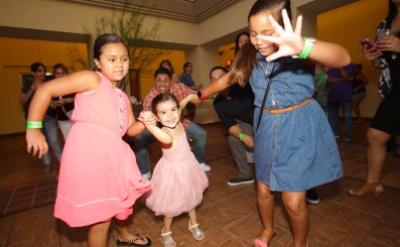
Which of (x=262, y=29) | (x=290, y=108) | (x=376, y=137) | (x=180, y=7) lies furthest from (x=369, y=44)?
(x=180, y=7)

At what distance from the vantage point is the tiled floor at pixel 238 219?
208 cm

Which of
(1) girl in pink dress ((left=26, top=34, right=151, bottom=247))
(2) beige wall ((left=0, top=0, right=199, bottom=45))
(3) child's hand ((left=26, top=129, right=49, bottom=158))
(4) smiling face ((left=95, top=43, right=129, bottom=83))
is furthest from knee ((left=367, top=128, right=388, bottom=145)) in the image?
(2) beige wall ((left=0, top=0, right=199, bottom=45))

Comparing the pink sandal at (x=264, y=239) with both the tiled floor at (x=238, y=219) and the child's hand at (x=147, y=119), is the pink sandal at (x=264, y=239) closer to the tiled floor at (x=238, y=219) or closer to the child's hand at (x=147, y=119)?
the tiled floor at (x=238, y=219)

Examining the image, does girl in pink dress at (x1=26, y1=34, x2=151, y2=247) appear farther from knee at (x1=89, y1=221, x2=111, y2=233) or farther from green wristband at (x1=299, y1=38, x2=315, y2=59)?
green wristband at (x1=299, y1=38, x2=315, y2=59)

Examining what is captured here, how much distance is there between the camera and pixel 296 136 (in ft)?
4.95

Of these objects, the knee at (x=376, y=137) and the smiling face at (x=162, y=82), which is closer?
the knee at (x=376, y=137)

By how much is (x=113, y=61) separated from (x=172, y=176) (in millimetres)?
1035

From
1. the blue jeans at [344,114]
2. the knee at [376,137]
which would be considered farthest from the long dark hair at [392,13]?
the blue jeans at [344,114]

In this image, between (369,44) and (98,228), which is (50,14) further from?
(369,44)

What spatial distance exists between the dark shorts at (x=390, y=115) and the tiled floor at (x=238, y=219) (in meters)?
0.81

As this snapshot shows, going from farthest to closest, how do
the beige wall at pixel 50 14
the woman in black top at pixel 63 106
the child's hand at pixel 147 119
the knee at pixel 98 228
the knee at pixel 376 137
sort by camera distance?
1. the beige wall at pixel 50 14
2. the woman in black top at pixel 63 106
3. the knee at pixel 376 137
4. the child's hand at pixel 147 119
5. the knee at pixel 98 228

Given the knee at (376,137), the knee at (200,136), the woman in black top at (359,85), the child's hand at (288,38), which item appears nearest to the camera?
the child's hand at (288,38)

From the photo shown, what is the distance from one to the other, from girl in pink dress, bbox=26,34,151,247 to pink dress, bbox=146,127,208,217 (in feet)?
1.26

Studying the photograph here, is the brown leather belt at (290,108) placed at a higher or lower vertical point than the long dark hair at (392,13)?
lower
